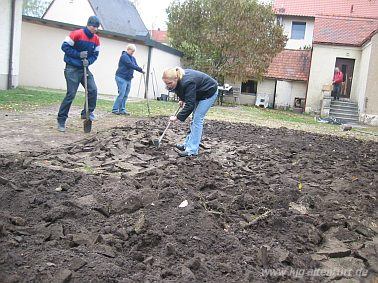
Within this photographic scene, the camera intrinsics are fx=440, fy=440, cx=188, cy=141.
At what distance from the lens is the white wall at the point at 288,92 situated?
27547 millimetres

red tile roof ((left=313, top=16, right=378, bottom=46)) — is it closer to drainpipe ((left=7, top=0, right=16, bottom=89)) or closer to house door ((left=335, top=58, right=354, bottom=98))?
house door ((left=335, top=58, right=354, bottom=98))

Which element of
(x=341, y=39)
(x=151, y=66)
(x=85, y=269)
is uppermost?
(x=341, y=39)

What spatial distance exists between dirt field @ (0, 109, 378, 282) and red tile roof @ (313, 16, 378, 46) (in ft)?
63.3

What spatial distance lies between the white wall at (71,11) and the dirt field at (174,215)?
2746 centimetres

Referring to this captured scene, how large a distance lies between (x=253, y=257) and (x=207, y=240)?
0.37 metres

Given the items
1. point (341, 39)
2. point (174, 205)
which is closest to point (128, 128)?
point (174, 205)

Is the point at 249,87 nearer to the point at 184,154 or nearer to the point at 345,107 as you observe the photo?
the point at 345,107

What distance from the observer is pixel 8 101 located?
1172cm

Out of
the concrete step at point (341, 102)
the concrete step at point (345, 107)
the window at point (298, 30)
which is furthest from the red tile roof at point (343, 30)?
the window at point (298, 30)

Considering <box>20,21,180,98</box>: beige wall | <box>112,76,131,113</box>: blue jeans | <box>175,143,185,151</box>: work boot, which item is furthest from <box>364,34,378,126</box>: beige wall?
<box>175,143,185,151</box>: work boot

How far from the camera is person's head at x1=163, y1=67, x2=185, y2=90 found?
6043 mm

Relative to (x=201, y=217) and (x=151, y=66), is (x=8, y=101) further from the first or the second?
→ (x=151, y=66)

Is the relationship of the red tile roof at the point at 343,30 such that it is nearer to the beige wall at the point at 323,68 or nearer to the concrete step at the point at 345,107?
the beige wall at the point at 323,68

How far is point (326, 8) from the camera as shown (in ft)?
113
